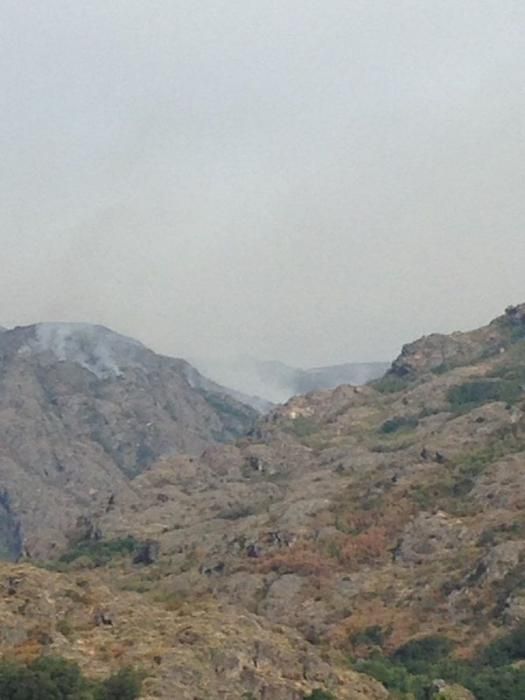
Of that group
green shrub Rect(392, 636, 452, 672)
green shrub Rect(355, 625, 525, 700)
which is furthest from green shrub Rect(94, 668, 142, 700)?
green shrub Rect(392, 636, 452, 672)

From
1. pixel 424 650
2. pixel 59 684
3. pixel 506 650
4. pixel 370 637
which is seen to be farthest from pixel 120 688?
pixel 370 637

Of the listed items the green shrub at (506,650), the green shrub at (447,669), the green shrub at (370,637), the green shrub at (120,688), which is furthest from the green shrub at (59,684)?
the green shrub at (370,637)

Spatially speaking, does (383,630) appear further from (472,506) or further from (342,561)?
(472,506)

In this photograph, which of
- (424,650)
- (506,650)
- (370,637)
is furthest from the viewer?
(370,637)

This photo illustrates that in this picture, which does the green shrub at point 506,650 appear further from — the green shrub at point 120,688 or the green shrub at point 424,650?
the green shrub at point 120,688

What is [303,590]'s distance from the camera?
591 feet

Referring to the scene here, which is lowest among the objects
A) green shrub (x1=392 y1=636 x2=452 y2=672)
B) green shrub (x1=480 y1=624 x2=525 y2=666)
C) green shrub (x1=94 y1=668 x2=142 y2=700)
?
green shrub (x1=392 y1=636 x2=452 y2=672)

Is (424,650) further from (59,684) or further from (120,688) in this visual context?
(59,684)

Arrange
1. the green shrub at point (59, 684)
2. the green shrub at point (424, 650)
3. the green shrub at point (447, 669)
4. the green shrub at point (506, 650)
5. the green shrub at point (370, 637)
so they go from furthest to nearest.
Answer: the green shrub at point (370, 637) → the green shrub at point (424, 650) → the green shrub at point (506, 650) → the green shrub at point (447, 669) → the green shrub at point (59, 684)

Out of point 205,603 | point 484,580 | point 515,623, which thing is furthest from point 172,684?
point 484,580

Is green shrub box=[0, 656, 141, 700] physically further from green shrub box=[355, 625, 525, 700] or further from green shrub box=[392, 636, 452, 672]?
green shrub box=[392, 636, 452, 672]

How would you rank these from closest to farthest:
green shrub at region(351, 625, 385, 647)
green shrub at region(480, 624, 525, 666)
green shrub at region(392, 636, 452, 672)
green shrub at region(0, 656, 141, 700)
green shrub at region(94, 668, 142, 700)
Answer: green shrub at region(0, 656, 141, 700), green shrub at region(94, 668, 142, 700), green shrub at region(480, 624, 525, 666), green shrub at region(392, 636, 452, 672), green shrub at region(351, 625, 385, 647)

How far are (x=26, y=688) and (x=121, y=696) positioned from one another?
6.01 meters

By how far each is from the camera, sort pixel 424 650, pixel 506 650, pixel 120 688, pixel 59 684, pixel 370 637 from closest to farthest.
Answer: pixel 59 684 < pixel 120 688 < pixel 506 650 < pixel 424 650 < pixel 370 637
